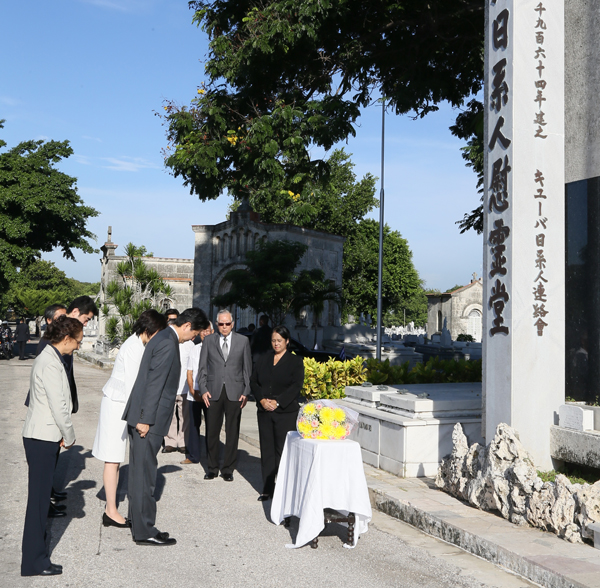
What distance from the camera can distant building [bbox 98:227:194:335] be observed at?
137 ft

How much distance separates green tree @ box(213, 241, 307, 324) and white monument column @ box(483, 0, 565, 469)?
42.8 ft

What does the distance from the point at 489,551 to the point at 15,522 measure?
4.22 m

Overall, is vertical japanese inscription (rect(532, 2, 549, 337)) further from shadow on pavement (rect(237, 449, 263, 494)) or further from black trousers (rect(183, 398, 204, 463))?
black trousers (rect(183, 398, 204, 463))

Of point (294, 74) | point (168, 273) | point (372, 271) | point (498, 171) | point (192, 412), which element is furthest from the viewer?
point (372, 271)

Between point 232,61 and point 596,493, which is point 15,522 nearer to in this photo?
point 596,493

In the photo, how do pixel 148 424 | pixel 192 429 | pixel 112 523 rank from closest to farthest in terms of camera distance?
pixel 148 424 → pixel 112 523 → pixel 192 429

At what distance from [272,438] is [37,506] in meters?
2.90

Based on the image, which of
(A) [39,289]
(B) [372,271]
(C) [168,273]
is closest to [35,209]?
→ (C) [168,273]

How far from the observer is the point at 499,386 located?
6.70 meters

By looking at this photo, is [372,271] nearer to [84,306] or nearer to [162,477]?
[162,477]

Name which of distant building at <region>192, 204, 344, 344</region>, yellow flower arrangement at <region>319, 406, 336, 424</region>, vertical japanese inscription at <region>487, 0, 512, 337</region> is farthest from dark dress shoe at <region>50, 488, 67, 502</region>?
distant building at <region>192, 204, 344, 344</region>

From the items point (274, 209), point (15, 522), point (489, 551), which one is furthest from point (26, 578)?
point (274, 209)

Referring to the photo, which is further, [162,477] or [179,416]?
[179,416]

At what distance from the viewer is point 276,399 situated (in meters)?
7.10
